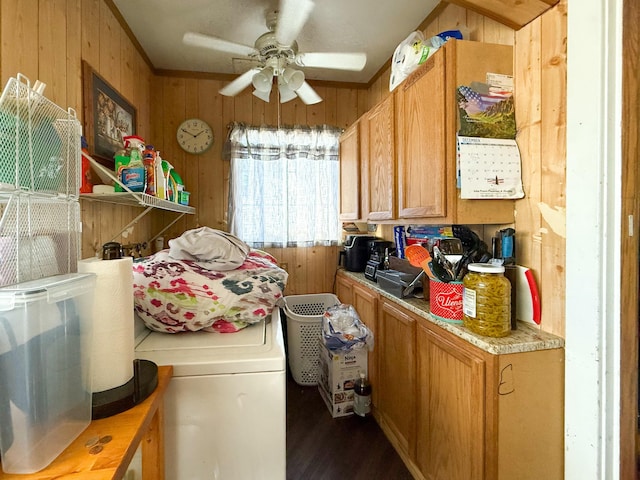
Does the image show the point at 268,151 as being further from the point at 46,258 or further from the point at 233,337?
the point at 46,258

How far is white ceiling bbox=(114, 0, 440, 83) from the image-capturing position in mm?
1949

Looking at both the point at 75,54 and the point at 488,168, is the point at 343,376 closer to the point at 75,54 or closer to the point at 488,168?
the point at 488,168

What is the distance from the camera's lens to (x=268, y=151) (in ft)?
9.54

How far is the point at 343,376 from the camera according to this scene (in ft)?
7.07

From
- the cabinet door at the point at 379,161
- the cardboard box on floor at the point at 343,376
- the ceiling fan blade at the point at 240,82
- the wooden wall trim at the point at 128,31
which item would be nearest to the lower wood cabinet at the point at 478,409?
the cardboard box on floor at the point at 343,376

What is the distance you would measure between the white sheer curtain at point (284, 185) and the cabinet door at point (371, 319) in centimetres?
88

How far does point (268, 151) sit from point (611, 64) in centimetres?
233

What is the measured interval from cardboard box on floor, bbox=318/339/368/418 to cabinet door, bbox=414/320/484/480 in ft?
1.94

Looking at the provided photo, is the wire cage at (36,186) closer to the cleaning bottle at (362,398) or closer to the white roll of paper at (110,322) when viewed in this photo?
the white roll of paper at (110,322)

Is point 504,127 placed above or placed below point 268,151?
below

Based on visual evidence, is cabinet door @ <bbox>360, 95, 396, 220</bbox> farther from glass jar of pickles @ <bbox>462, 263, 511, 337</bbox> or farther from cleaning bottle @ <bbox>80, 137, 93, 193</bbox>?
cleaning bottle @ <bbox>80, 137, 93, 193</bbox>

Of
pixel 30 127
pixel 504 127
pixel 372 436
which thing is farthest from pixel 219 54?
pixel 372 436

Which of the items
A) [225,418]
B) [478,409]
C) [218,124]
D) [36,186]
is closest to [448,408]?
[478,409]

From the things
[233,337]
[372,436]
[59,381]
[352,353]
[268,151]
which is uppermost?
[268,151]
